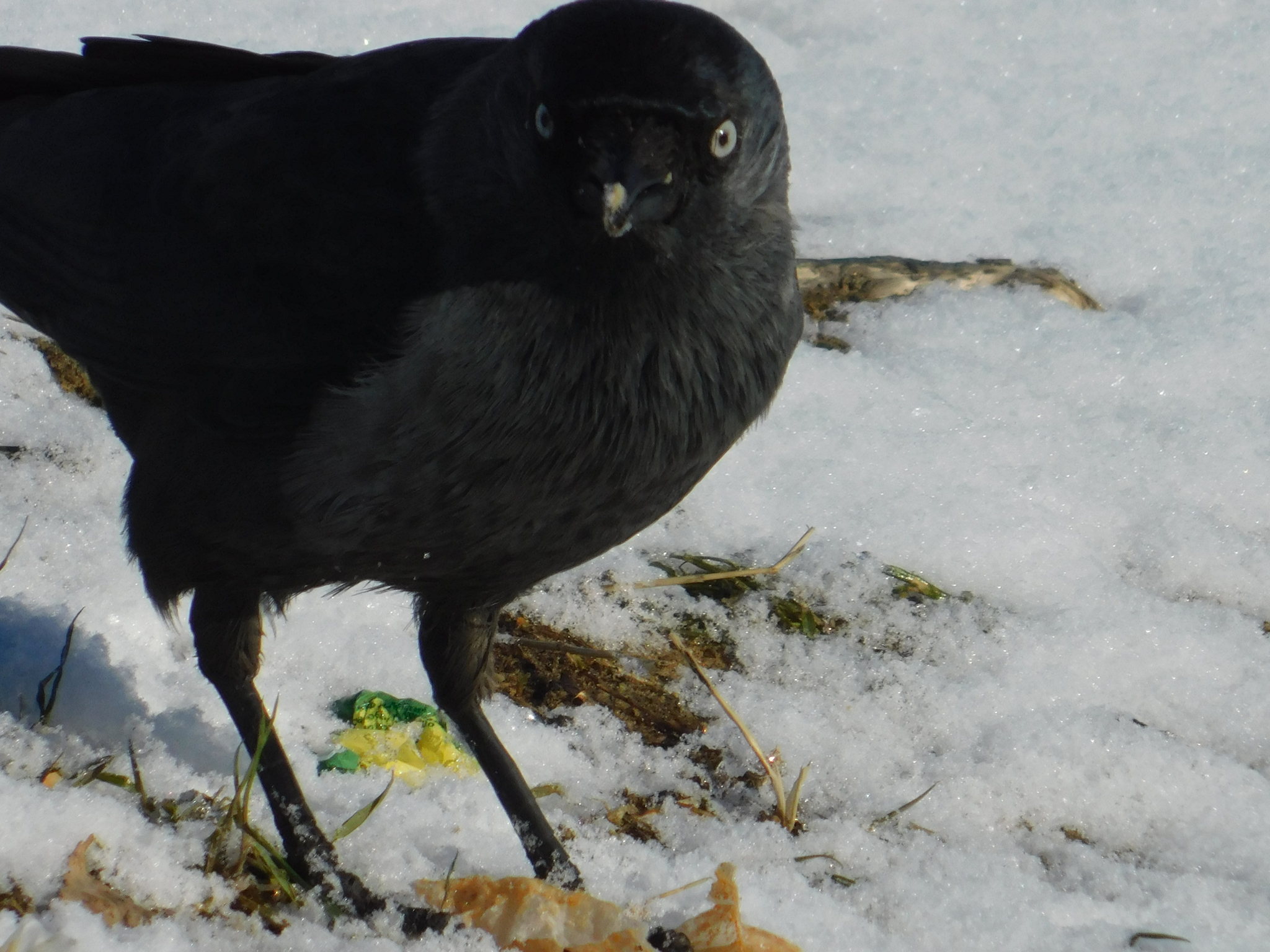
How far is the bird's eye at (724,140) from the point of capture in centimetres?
235

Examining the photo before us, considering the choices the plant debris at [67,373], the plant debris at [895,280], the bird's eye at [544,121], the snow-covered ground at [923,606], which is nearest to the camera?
the bird's eye at [544,121]

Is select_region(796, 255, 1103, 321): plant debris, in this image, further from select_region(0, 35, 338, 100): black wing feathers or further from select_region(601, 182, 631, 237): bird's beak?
select_region(601, 182, 631, 237): bird's beak

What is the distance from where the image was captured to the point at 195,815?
2.54 m

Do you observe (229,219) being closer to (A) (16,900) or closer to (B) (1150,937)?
(A) (16,900)

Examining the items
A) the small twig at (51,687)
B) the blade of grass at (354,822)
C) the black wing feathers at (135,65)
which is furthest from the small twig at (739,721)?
the black wing feathers at (135,65)

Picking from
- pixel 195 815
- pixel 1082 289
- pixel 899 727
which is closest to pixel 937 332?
pixel 1082 289

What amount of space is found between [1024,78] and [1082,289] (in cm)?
174

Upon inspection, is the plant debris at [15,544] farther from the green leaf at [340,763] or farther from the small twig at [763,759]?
the small twig at [763,759]

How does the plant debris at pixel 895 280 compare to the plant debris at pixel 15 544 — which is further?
the plant debris at pixel 895 280

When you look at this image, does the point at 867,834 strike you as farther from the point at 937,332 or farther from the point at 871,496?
the point at 937,332

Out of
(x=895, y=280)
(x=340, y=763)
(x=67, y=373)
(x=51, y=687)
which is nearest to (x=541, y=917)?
(x=340, y=763)

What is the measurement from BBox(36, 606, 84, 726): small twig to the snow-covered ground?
4 centimetres

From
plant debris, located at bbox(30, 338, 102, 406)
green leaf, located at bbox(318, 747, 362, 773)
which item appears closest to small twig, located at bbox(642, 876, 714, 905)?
green leaf, located at bbox(318, 747, 362, 773)

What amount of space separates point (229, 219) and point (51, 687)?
109 centimetres
